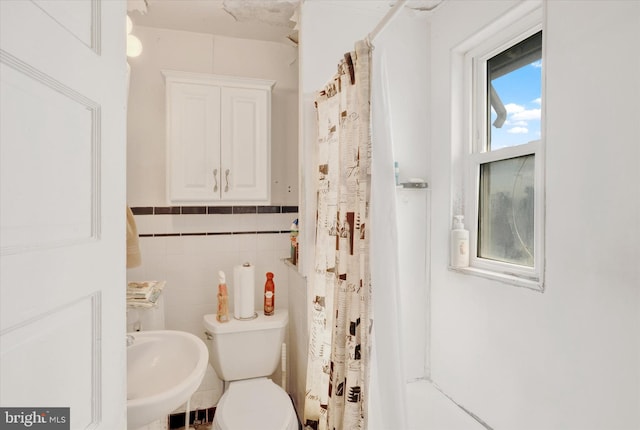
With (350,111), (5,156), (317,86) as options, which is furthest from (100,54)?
(317,86)

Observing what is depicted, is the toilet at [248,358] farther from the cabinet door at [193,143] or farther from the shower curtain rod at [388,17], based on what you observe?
the shower curtain rod at [388,17]

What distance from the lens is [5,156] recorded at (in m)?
0.43

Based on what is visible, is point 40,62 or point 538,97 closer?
point 40,62

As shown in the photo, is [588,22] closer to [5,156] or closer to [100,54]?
[100,54]

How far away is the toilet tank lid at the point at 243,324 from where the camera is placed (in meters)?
1.77

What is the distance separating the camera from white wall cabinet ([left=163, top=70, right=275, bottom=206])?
1838mm

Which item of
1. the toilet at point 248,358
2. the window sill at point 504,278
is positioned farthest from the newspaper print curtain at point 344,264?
the window sill at point 504,278

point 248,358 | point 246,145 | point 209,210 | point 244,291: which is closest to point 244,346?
point 248,358

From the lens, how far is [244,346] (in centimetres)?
180

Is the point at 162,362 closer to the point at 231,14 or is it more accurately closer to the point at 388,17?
the point at 388,17

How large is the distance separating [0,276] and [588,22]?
159cm

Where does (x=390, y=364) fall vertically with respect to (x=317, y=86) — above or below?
below

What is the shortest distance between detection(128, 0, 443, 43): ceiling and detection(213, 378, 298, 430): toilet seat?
1933mm
